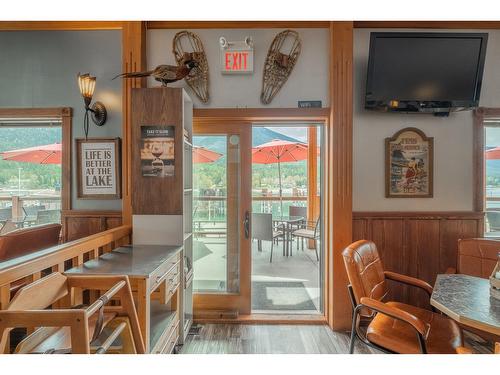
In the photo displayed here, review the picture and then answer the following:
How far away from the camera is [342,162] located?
8.69 ft

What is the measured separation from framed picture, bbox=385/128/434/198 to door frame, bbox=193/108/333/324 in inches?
24.9

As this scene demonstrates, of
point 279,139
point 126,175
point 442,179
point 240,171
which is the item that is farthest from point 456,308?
point 279,139

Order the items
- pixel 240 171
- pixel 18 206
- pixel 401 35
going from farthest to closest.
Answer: pixel 18 206 → pixel 240 171 → pixel 401 35

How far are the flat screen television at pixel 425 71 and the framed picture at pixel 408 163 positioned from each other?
0.29 m

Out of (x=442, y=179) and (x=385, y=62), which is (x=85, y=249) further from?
(x=442, y=179)

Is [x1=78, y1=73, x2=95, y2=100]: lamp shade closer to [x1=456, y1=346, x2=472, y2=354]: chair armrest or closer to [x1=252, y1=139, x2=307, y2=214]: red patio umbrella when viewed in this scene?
[x1=252, y1=139, x2=307, y2=214]: red patio umbrella

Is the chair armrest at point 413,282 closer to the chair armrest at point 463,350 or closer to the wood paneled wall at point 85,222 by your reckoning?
the chair armrest at point 463,350

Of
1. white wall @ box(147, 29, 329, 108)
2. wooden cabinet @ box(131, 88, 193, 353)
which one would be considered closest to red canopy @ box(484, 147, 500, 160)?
white wall @ box(147, 29, 329, 108)

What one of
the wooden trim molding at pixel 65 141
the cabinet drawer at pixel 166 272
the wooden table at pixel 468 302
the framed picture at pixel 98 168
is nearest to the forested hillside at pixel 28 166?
the wooden trim molding at pixel 65 141

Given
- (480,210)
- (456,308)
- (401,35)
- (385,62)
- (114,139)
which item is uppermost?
(401,35)

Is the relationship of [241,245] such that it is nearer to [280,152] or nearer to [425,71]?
[280,152]

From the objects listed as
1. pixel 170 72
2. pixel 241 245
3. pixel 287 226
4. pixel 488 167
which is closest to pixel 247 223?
pixel 241 245

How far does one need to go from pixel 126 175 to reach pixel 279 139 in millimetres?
2614

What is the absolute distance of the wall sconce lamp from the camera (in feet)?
8.41
